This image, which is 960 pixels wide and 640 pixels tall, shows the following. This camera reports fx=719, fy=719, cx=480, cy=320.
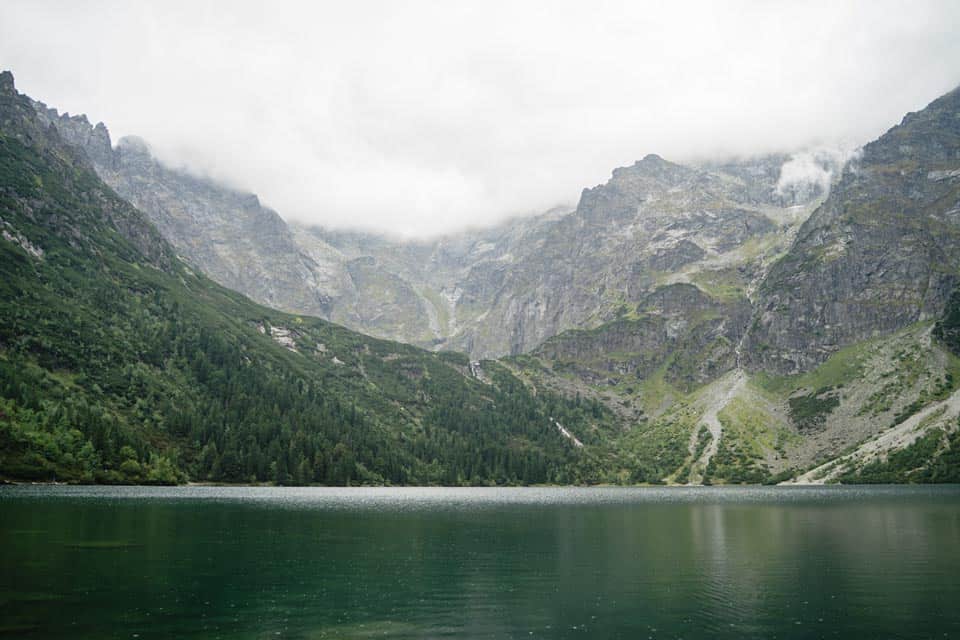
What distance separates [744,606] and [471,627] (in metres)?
19.5

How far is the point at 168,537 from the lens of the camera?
7900cm

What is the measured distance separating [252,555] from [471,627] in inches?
1331

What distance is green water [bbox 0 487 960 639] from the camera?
137 feet

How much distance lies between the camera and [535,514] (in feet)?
430

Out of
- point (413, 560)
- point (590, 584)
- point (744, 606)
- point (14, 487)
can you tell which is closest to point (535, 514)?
point (413, 560)

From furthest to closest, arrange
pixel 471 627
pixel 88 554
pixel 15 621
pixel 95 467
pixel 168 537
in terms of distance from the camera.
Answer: pixel 95 467
pixel 168 537
pixel 88 554
pixel 471 627
pixel 15 621

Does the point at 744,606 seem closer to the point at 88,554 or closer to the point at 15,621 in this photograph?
the point at 15,621

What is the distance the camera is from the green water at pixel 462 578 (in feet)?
137

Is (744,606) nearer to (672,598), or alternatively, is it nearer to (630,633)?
(672,598)

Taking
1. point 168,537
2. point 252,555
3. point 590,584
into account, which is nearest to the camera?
point 590,584

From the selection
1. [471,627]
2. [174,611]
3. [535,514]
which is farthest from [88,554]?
[535,514]

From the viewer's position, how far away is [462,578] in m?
59.2

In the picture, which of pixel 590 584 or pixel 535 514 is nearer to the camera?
pixel 590 584

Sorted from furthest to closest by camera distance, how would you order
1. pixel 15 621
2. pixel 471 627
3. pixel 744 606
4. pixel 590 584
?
pixel 590 584
pixel 744 606
pixel 471 627
pixel 15 621
